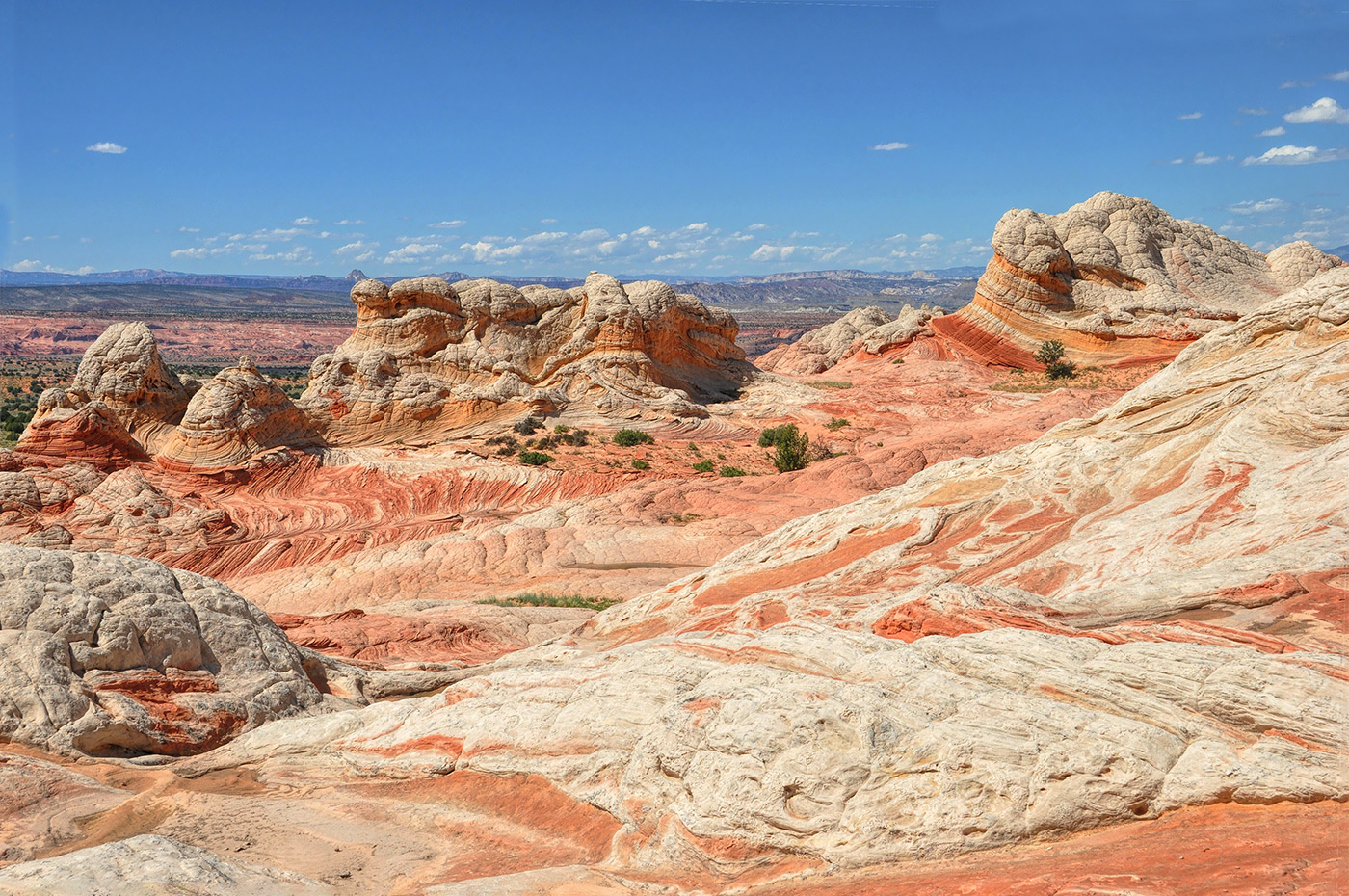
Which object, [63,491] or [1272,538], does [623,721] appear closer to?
[1272,538]

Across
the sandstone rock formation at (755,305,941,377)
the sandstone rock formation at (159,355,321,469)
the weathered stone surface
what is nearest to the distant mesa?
the sandstone rock formation at (159,355,321,469)

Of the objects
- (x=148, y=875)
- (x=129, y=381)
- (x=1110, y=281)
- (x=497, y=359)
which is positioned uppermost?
(x=1110, y=281)

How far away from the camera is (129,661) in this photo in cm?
878

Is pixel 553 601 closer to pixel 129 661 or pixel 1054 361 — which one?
pixel 129 661

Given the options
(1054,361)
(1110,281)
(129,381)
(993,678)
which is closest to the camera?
(993,678)

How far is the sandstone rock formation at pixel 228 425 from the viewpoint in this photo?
25.3 metres

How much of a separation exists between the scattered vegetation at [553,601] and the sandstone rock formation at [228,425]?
11.9 metres

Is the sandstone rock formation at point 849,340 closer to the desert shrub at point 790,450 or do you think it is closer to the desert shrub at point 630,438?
the desert shrub at point 790,450

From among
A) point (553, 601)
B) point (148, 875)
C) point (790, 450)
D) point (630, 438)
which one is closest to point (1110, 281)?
point (790, 450)

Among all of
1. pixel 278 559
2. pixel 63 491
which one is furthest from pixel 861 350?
pixel 63 491

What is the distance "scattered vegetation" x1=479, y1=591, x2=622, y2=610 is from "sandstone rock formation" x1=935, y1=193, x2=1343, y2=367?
30.9 metres

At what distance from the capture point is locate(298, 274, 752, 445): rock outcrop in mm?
31219

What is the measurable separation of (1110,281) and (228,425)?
3791 cm

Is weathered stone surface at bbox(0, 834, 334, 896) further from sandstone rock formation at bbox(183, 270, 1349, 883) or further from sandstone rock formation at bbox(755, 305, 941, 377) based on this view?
sandstone rock formation at bbox(755, 305, 941, 377)
